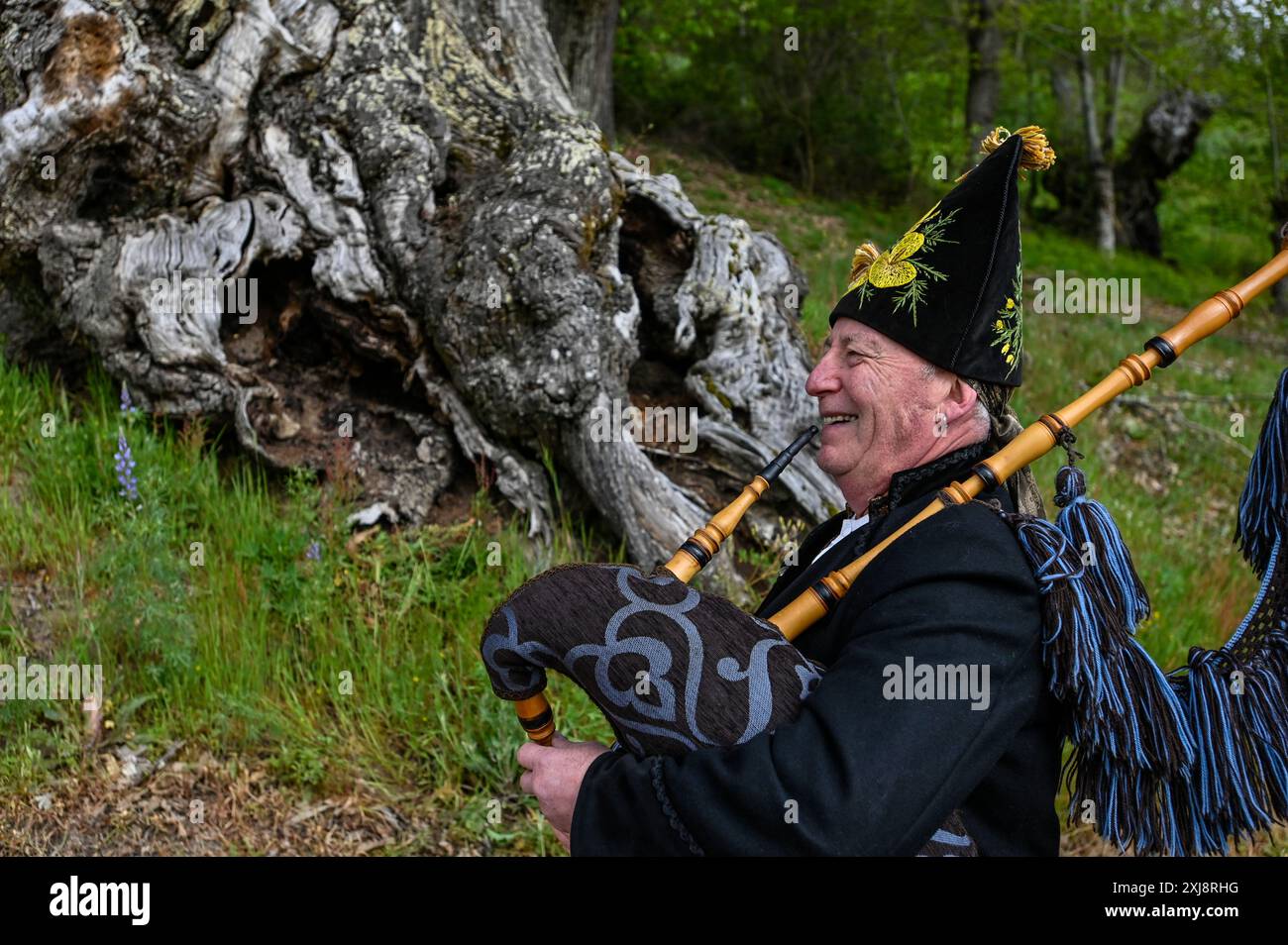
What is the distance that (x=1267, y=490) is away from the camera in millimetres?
2076

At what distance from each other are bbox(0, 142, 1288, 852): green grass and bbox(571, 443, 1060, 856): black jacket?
2121 millimetres

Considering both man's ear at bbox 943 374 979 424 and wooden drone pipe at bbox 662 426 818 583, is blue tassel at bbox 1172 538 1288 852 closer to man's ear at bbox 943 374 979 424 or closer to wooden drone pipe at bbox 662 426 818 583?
man's ear at bbox 943 374 979 424

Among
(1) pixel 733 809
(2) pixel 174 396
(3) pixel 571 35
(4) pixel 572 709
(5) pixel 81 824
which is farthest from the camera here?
(3) pixel 571 35

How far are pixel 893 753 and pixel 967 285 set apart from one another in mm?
1008

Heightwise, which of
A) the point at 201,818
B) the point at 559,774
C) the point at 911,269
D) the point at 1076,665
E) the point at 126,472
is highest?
the point at 911,269

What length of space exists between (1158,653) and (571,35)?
5910mm

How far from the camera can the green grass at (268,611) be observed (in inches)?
152

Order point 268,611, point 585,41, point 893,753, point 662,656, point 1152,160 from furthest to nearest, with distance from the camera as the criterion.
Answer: point 1152,160, point 585,41, point 268,611, point 662,656, point 893,753

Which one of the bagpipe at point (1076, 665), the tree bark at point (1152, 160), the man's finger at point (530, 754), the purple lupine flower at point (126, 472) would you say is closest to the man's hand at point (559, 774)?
the man's finger at point (530, 754)

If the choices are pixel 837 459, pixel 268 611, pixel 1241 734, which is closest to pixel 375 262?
pixel 268 611

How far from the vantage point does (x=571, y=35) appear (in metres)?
7.97

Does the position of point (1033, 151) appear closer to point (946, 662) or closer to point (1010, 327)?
point (1010, 327)

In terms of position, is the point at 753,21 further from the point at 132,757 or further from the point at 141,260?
the point at 132,757
